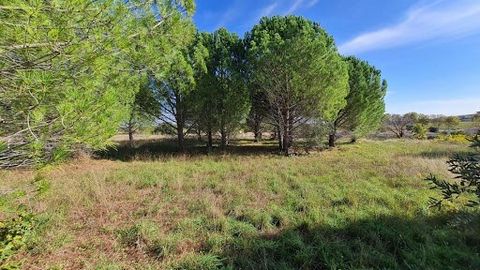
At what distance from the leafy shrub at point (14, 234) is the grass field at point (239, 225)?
0.17 meters

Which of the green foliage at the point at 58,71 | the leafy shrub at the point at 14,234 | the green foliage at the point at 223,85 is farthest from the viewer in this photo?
the green foliage at the point at 223,85

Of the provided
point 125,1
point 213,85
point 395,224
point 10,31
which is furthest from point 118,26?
point 213,85

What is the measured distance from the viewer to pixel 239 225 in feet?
17.3

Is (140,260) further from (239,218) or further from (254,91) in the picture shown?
(254,91)

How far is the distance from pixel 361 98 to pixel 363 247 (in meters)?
17.3

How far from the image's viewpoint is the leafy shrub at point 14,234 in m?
3.86

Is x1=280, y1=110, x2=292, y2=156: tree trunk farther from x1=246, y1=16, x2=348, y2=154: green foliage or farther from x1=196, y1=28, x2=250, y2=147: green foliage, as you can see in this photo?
x1=196, y1=28, x2=250, y2=147: green foliage

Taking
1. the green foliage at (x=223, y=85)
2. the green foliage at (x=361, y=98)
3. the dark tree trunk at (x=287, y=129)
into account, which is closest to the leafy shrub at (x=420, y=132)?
the green foliage at (x=361, y=98)

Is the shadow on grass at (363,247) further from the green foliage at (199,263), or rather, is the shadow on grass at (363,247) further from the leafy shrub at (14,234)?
the leafy shrub at (14,234)

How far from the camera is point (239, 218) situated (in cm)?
574

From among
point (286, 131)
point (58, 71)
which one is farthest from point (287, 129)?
point (58, 71)

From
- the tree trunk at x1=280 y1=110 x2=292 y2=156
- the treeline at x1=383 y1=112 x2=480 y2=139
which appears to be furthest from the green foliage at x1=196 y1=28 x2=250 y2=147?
the treeline at x1=383 y1=112 x2=480 y2=139

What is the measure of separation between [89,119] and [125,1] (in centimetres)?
151

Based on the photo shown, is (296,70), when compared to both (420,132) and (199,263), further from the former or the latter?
(420,132)
